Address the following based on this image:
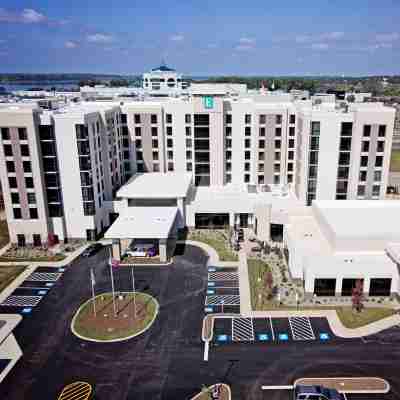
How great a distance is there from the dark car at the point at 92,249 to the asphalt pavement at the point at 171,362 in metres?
16.4

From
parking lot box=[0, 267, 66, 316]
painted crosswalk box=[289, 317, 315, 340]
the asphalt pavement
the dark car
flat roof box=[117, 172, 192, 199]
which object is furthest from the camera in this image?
flat roof box=[117, 172, 192, 199]

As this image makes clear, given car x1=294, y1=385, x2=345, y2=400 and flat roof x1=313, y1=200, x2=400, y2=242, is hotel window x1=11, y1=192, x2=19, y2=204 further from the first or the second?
car x1=294, y1=385, x2=345, y2=400

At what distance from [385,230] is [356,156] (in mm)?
19302

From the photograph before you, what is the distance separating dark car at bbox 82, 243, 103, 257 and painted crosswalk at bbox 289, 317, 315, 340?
3600 centimetres

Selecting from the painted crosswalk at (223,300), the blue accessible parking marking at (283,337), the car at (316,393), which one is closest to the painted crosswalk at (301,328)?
the blue accessible parking marking at (283,337)

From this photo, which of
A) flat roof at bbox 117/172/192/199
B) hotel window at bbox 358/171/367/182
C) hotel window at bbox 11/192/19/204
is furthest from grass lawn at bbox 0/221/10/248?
hotel window at bbox 358/171/367/182

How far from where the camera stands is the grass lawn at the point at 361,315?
156ft

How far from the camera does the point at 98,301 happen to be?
5322 centimetres

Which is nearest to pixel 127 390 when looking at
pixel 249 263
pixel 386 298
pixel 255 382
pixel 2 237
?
pixel 255 382

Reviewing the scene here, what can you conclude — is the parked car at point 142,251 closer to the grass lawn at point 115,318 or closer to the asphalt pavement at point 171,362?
the grass lawn at point 115,318

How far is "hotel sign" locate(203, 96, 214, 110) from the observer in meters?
82.8

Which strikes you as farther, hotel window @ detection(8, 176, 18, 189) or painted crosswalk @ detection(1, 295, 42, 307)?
hotel window @ detection(8, 176, 18, 189)

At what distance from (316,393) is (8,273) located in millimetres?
49181

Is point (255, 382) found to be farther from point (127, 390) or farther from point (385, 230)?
point (385, 230)
